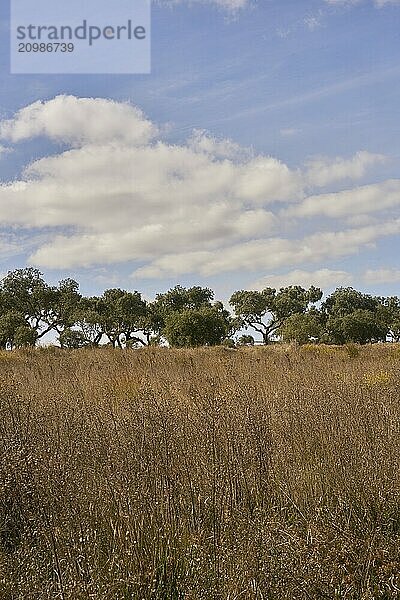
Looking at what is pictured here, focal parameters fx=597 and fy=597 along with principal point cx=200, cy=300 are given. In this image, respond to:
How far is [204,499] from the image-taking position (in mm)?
3895

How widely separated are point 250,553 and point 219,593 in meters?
0.29

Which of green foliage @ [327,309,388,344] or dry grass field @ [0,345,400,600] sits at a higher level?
green foliage @ [327,309,388,344]

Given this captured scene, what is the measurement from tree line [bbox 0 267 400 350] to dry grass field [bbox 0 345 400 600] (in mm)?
23594

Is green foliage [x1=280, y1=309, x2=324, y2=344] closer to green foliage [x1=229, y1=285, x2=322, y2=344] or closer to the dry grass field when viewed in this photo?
green foliage [x1=229, y1=285, x2=322, y2=344]

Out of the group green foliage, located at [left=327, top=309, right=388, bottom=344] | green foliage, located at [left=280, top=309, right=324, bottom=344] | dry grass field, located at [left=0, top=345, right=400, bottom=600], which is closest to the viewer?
dry grass field, located at [left=0, top=345, right=400, bottom=600]

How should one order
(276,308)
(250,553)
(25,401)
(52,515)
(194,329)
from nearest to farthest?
(250,553), (52,515), (25,401), (194,329), (276,308)

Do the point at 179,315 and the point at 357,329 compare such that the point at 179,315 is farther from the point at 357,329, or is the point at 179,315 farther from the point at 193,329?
the point at 357,329

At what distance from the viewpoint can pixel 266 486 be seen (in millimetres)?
4277

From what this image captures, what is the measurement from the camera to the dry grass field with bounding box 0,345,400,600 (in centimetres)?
297

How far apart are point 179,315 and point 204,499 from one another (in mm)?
27632

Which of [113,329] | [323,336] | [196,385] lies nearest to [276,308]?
[323,336]

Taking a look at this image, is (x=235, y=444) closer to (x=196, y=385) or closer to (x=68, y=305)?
(x=196, y=385)

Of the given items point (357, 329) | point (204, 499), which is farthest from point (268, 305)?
point (204, 499)

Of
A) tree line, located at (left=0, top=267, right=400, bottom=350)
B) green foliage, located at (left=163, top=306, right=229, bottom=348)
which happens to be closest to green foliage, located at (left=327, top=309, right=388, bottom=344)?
tree line, located at (left=0, top=267, right=400, bottom=350)
